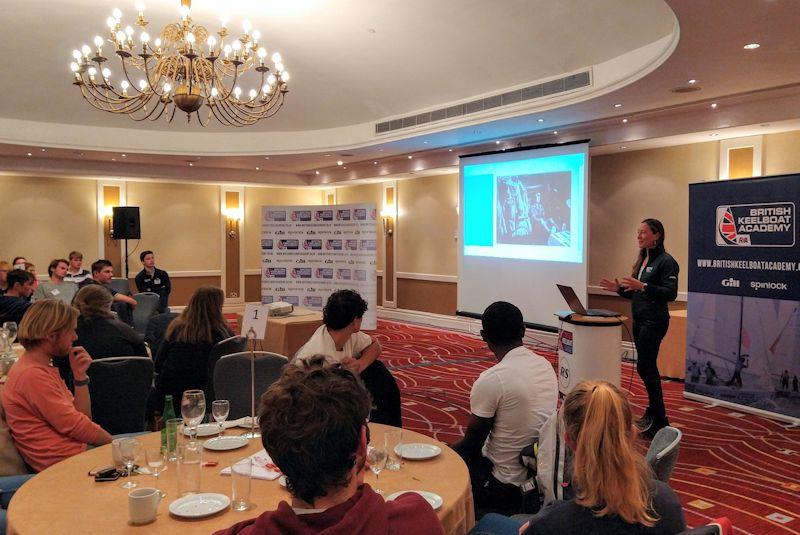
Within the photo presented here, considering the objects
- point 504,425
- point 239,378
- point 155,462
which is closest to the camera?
point 155,462

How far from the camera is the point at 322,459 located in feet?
4.13

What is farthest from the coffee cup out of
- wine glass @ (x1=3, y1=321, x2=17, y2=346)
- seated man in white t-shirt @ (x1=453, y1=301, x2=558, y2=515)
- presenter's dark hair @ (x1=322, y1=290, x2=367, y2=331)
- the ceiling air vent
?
the ceiling air vent

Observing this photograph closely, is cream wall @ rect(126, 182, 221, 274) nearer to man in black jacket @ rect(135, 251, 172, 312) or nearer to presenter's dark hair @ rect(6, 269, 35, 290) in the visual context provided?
man in black jacket @ rect(135, 251, 172, 312)

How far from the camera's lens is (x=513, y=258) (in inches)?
348

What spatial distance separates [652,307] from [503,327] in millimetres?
2741

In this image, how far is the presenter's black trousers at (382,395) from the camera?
12.3 ft

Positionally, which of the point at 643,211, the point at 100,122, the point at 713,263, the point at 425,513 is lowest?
the point at 425,513

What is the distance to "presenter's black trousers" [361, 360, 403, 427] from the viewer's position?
3.75 metres

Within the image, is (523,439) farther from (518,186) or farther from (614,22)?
(518,186)

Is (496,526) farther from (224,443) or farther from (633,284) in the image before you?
(633,284)

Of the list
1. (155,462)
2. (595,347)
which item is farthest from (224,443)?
(595,347)

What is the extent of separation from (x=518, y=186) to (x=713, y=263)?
311 cm

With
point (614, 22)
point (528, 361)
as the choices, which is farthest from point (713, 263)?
point (528, 361)

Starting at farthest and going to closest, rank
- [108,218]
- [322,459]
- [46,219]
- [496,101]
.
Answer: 1. [108,218]
2. [46,219]
3. [496,101]
4. [322,459]
